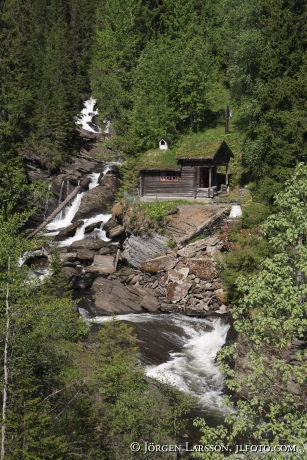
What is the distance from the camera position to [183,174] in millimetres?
41344

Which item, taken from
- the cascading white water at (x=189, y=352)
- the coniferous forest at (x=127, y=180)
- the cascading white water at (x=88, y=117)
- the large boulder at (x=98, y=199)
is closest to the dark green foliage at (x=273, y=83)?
the coniferous forest at (x=127, y=180)

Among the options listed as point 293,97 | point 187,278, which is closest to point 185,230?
point 187,278

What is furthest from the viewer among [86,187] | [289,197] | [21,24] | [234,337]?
[21,24]

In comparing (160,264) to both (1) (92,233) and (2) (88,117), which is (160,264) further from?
(2) (88,117)

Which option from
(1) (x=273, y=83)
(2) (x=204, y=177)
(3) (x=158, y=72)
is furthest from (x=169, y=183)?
(3) (x=158, y=72)

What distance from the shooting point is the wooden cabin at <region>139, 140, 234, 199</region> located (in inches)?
1597

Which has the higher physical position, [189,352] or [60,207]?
[60,207]

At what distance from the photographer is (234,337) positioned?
82.7ft

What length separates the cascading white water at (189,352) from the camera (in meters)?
22.3

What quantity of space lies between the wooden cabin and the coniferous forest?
275 centimetres

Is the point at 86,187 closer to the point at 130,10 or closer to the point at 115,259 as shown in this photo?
the point at 115,259

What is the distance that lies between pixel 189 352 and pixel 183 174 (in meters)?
19.5

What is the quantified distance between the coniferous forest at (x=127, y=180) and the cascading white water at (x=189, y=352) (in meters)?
1.05

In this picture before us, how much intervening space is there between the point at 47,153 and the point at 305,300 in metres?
47.2
